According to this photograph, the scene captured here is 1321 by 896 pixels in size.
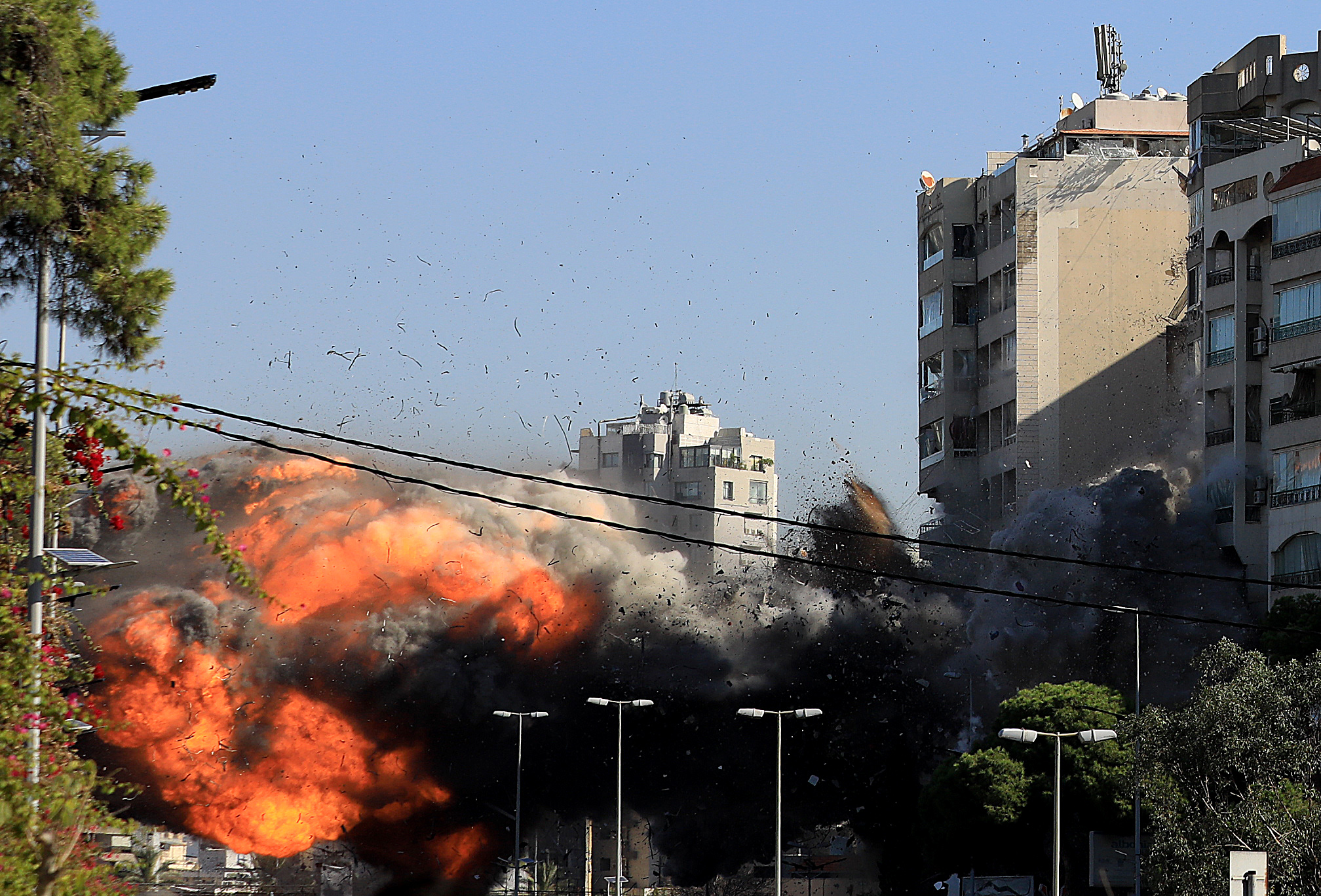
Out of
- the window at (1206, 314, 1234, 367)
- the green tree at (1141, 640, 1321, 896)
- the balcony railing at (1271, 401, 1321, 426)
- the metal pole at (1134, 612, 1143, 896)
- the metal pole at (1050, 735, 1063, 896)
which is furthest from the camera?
the window at (1206, 314, 1234, 367)

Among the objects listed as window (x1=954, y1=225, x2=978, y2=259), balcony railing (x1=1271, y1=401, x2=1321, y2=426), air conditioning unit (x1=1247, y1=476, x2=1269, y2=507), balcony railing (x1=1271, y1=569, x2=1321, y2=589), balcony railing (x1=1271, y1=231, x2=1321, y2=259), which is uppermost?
window (x1=954, y1=225, x2=978, y2=259)

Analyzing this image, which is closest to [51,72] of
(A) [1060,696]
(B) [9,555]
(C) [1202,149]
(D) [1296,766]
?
(B) [9,555]

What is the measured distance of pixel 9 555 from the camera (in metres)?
22.7

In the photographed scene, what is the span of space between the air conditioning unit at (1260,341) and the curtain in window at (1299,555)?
8563mm

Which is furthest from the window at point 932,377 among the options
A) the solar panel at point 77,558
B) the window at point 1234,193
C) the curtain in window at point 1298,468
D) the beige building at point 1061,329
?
the solar panel at point 77,558

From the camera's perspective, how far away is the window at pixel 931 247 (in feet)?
319

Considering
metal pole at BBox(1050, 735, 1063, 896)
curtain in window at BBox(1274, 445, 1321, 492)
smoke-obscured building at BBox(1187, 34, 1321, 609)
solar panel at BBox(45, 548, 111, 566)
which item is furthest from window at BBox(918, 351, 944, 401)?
solar panel at BBox(45, 548, 111, 566)

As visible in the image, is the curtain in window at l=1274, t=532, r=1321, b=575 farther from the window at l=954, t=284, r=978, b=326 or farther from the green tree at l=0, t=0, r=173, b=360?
the green tree at l=0, t=0, r=173, b=360

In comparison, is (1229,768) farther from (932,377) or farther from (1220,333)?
(932,377)

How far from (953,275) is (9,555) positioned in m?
77.8

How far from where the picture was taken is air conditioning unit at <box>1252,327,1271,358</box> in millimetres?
72887

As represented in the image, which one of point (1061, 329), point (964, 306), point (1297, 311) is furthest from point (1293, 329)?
point (964, 306)

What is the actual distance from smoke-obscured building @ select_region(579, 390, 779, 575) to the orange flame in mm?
67343

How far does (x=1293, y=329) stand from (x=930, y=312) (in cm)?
3018
